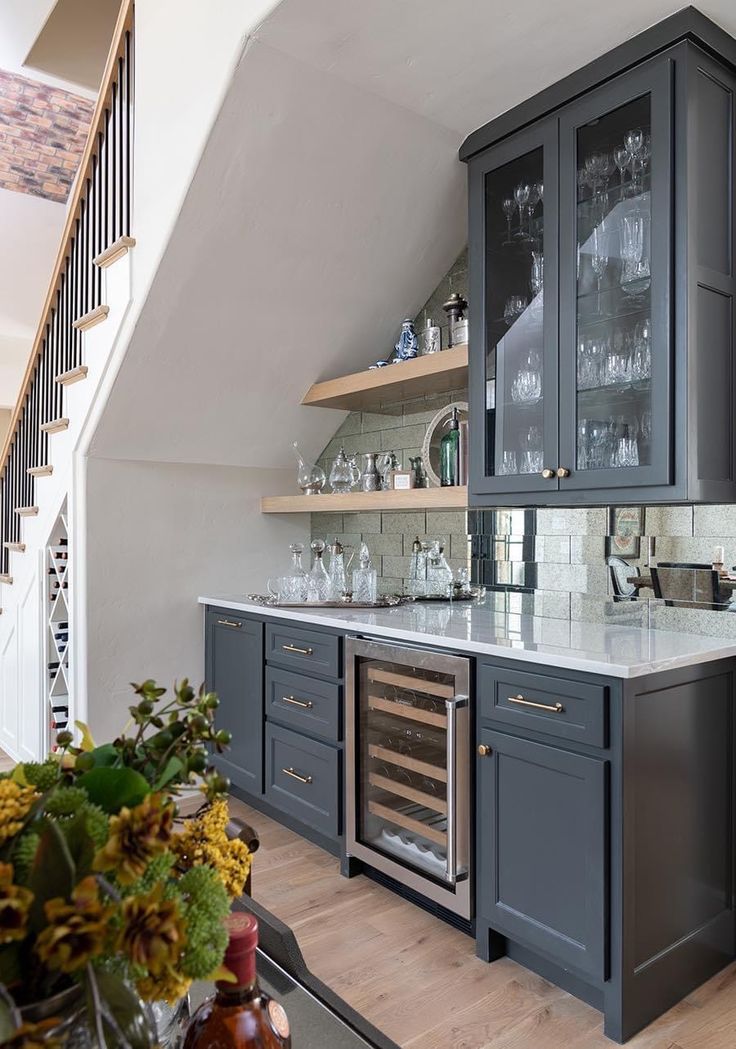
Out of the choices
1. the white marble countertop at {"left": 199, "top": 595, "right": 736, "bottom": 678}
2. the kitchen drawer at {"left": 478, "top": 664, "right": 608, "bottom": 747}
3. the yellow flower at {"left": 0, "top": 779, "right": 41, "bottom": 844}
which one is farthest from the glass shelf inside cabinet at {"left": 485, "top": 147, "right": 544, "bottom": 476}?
the yellow flower at {"left": 0, "top": 779, "right": 41, "bottom": 844}

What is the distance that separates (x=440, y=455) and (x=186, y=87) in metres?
1.62

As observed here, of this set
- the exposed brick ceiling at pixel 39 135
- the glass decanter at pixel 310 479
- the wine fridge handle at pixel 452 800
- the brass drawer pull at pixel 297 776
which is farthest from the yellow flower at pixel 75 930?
the exposed brick ceiling at pixel 39 135

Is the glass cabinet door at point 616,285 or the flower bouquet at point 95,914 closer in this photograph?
the flower bouquet at point 95,914

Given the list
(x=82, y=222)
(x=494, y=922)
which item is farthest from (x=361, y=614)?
(x=82, y=222)

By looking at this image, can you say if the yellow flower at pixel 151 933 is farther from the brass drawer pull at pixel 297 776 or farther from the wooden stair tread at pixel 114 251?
the wooden stair tread at pixel 114 251

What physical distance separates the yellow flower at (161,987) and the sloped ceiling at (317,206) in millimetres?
2296

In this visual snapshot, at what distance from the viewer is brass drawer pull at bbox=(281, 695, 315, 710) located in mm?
2939

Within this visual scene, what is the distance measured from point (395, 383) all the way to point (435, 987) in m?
2.11

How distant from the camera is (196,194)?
261cm

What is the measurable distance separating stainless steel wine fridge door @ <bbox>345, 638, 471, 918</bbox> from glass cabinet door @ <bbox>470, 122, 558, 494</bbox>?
688 mm

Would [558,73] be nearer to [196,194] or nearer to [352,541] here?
[196,194]

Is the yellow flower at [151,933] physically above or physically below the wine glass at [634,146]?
below

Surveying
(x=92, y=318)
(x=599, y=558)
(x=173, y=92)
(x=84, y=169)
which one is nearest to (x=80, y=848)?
(x=599, y=558)

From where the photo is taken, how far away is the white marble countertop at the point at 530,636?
6.33 feet
